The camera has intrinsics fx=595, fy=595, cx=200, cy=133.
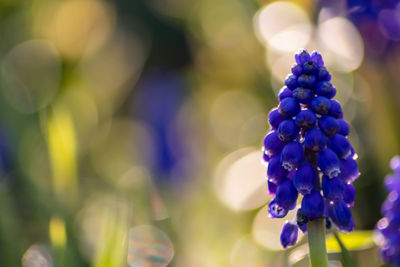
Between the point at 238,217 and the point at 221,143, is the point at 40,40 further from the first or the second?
the point at 238,217

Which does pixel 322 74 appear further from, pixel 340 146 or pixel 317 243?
pixel 317 243

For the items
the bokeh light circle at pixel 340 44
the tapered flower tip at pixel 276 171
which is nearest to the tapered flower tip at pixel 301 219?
the tapered flower tip at pixel 276 171

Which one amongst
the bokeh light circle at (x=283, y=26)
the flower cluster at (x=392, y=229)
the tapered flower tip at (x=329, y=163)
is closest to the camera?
the tapered flower tip at (x=329, y=163)

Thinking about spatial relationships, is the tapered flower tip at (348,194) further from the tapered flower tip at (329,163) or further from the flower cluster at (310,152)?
the tapered flower tip at (329,163)

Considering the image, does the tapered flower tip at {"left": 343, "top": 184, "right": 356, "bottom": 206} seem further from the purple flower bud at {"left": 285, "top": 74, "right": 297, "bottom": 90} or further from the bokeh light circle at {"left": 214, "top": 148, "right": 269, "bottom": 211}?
the bokeh light circle at {"left": 214, "top": 148, "right": 269, "bottom": 211}

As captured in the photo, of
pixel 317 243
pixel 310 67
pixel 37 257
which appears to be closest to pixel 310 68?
pixel 310 67

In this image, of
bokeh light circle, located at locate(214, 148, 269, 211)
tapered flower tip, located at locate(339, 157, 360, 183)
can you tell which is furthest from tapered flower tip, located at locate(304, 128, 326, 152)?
bokeh light circle, located at locate(214, 148, 269, 211)
